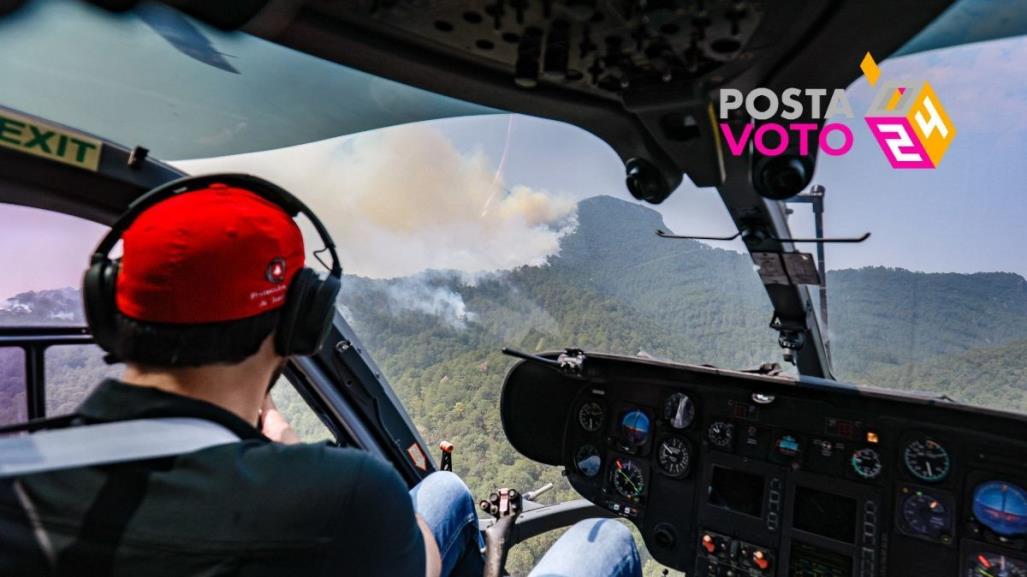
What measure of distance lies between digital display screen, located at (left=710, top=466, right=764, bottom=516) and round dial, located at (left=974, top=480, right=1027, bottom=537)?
745 millimetres

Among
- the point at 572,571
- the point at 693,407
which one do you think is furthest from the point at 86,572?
the point at 693,407

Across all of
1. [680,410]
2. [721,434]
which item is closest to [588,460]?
[680,410]

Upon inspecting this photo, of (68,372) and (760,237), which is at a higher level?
(760,237)

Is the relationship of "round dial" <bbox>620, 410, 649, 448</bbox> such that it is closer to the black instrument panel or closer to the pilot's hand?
the black instrument panel

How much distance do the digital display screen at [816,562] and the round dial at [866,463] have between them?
1.13 ft

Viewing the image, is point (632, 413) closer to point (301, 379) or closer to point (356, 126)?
point (301, 379)

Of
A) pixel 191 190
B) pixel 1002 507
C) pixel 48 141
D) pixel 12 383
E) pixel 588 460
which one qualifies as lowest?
pixel 588 460

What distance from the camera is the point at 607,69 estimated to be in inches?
39.6

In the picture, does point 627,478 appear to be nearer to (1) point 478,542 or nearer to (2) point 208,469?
(1) point 478,542

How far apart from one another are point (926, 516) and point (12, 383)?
317cm

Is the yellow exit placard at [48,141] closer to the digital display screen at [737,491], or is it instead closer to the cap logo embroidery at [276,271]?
the cap logo embroidery at [276,271]


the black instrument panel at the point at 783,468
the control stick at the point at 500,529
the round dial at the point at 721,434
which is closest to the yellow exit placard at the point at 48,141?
the control stick at the point at 500,529

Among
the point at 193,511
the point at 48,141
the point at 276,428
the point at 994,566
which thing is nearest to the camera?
the point at 193,511

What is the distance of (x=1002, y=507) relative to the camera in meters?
1.92
